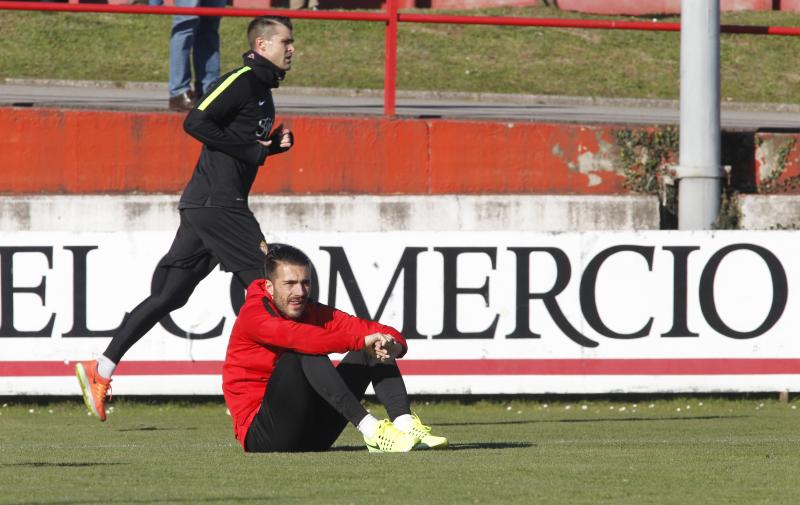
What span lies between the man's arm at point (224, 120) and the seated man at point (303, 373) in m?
1.22

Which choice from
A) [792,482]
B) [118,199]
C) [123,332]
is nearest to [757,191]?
[118,199]

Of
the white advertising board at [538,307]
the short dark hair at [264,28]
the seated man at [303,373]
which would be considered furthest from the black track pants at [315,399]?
the white advertising board at [538,307]

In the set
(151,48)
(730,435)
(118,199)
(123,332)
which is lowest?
(730,435)

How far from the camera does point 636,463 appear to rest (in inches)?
236

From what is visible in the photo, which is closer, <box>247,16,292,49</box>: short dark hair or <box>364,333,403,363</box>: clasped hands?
<box>364,333,403,363</box>: clasped hands

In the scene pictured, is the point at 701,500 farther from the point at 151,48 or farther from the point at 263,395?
the point at 151,48

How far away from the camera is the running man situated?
7711 mm

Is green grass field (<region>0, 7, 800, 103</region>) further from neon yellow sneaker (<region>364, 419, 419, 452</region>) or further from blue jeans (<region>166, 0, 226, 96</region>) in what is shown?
neon yellow sneaker (<region>364, 419, 419, 452</region>)

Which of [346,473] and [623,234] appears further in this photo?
[623,234]

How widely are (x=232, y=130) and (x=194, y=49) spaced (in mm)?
4143

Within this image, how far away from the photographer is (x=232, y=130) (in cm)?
777

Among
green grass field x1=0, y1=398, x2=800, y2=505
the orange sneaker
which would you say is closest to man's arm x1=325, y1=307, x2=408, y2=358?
green grass field x1=0, y1=398, x2=800, y2=505

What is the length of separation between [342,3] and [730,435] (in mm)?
17877

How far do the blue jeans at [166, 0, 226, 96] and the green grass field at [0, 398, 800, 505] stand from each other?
3274mm
